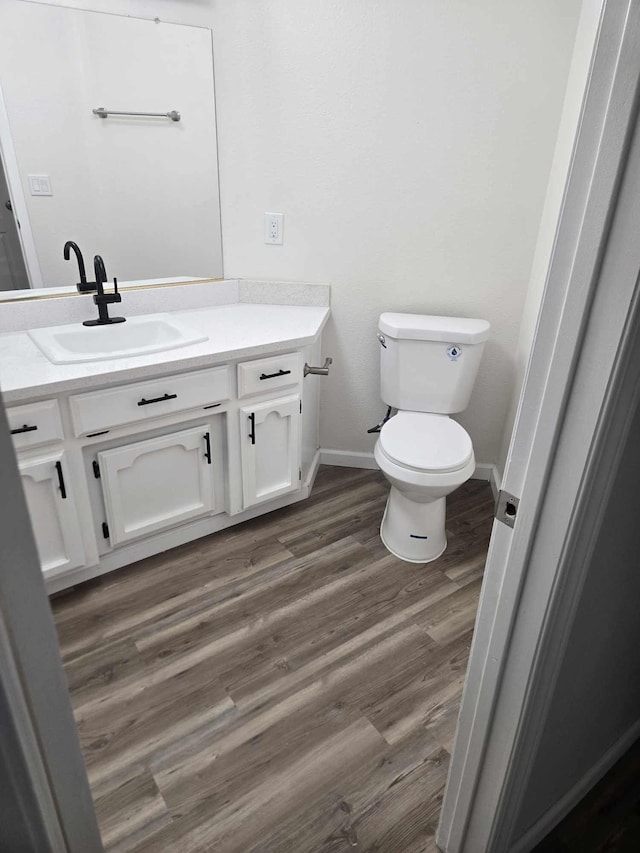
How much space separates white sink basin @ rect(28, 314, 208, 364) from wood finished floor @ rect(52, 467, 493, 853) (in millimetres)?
810

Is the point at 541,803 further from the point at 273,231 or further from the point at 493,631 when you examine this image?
the point at 273,231

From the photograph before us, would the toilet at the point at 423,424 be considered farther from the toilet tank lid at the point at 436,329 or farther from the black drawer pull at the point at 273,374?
the black drawer pull at the point at 273,374

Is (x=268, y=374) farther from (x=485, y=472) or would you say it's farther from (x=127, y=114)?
(x=485, y=472)

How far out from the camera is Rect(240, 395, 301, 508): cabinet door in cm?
207

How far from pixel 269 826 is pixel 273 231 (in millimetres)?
2070

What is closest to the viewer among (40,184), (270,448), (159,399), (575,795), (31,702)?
(31,702)

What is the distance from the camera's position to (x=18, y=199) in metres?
1.88

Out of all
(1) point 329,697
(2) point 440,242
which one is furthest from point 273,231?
(1) point 329,697

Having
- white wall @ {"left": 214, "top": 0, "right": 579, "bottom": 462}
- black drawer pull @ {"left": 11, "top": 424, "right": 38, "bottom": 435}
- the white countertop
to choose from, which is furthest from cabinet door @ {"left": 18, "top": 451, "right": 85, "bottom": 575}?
white wall @ {"left": 214, "top": 0, "right": 579, "bottom": 462}

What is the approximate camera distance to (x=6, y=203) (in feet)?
6.06

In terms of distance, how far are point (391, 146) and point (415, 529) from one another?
5.01 feet

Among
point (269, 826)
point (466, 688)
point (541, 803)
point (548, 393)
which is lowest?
point (269, 826)

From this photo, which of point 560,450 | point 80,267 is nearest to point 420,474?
point 560,450

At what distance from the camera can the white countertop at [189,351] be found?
158 cm
